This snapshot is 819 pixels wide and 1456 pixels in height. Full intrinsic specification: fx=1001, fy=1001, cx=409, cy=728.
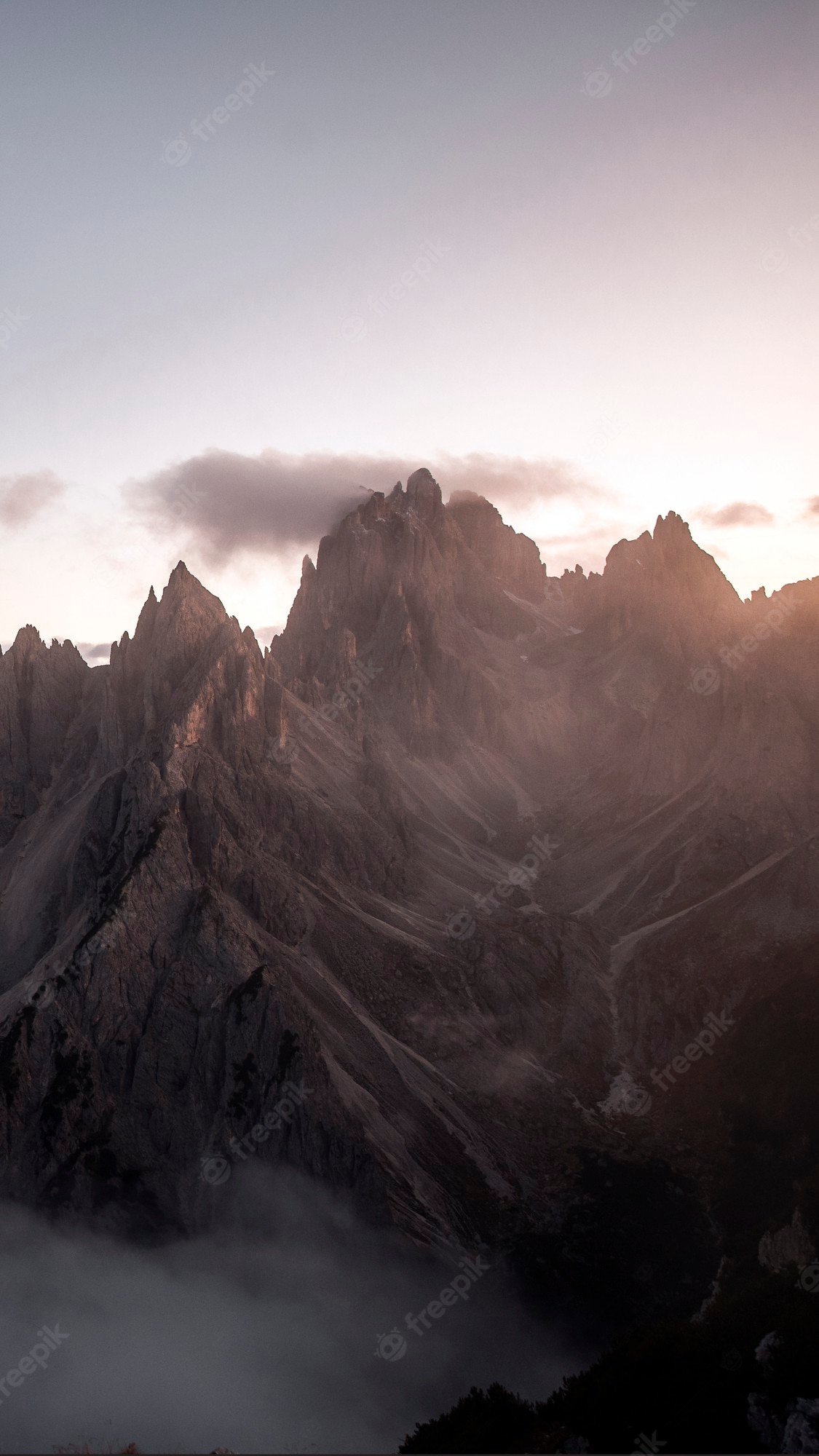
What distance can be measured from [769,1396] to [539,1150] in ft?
231

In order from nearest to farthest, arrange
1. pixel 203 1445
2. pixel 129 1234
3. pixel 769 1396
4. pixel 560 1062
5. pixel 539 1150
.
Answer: pixel 769 1396 < pixel 203 1445 < pixel 129 1234 < pixel 539 1150 < pixel 560 1062

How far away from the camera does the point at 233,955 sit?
435 ft

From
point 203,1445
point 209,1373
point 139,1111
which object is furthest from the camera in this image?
point 139,1111

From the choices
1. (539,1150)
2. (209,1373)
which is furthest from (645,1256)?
(209,1373)

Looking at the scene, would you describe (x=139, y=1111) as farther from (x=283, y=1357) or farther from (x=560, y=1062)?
(x=560, y=1062)

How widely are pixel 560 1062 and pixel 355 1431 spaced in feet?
254

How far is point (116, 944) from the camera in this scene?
130875 mm

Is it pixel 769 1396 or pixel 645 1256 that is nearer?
pixel 769 1396

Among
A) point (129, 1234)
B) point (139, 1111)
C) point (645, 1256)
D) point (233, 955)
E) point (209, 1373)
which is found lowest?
point (645, 1256)

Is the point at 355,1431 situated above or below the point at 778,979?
below

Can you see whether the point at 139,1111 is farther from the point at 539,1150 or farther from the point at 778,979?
the point at 778,979

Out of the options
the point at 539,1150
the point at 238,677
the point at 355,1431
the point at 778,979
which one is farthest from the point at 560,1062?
the point at 238,677

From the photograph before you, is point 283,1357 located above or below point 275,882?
below

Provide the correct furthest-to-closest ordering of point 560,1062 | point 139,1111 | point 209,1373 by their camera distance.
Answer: point 560,1062 → point 139,1111 → point 209,1373
